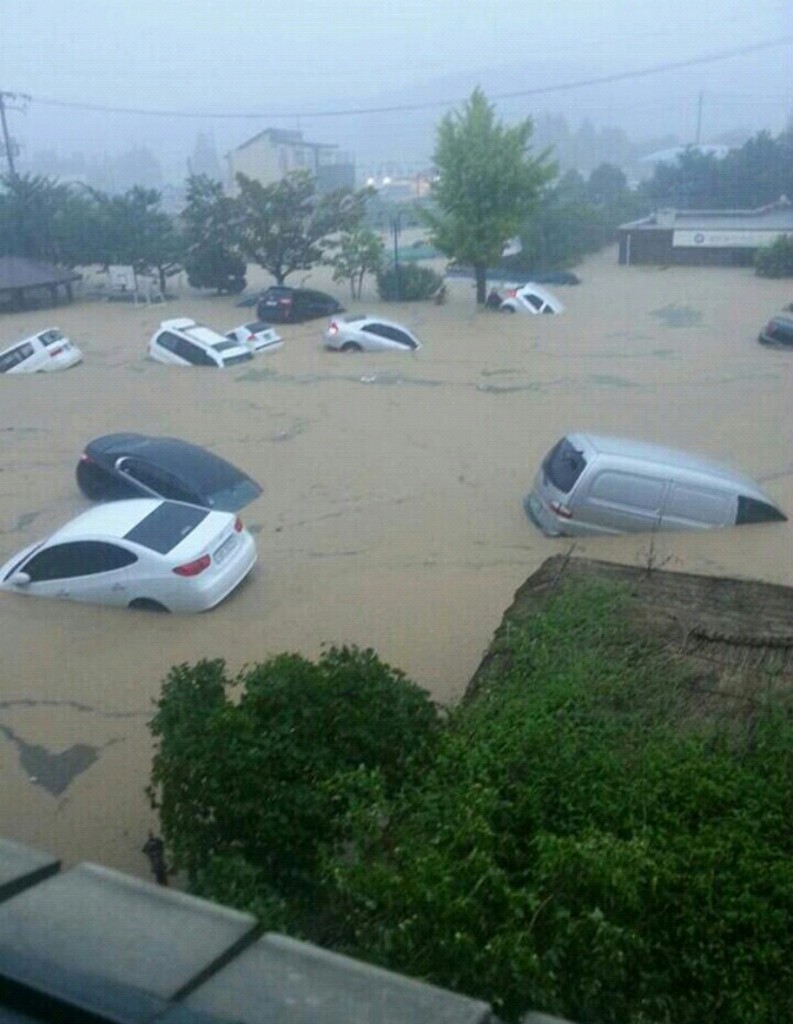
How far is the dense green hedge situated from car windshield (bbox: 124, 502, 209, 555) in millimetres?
3577

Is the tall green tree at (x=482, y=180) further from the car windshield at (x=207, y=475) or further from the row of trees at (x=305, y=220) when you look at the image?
the car windshield at (x=207, y=475)

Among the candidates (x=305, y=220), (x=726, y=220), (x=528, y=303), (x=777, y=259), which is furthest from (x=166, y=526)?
(x=726, y=220)

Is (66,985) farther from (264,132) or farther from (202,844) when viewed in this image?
(264,132)

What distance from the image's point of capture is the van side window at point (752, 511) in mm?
9344

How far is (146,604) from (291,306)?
17.6 metres

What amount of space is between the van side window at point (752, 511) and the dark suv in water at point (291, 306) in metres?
17.0

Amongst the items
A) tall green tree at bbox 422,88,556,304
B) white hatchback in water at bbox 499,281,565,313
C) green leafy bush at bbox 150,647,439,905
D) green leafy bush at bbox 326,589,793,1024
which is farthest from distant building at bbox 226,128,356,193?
green leafy bush at bbox 326,589,793,1024

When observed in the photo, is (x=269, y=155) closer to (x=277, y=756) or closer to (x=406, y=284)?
(x=406, y=284)

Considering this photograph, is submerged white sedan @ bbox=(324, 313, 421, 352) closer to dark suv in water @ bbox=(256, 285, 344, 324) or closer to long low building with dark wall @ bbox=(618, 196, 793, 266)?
dark suv in water @ bbox=(256, 285, 344, 324)

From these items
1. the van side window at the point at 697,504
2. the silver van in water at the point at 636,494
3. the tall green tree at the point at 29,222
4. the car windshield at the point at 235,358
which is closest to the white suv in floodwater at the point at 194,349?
the car windshield at the point at 235,358

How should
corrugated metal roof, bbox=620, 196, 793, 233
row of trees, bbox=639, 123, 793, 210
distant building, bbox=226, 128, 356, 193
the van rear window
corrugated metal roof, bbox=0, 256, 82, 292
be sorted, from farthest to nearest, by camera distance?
1. distant building, bbox=226, 128, 356, 193
2. row of trees, bbox=639, 123, 793, 210
3. corrugated metal roof, bbox=620, 196, 793, 233
4. corrugated metal roof, bbox=0, 256, 82, 292
5. the van rear window

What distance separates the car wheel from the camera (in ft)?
26.7

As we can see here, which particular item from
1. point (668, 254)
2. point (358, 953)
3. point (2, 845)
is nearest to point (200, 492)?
point (358, 953)

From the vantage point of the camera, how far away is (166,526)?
8.42 metres
